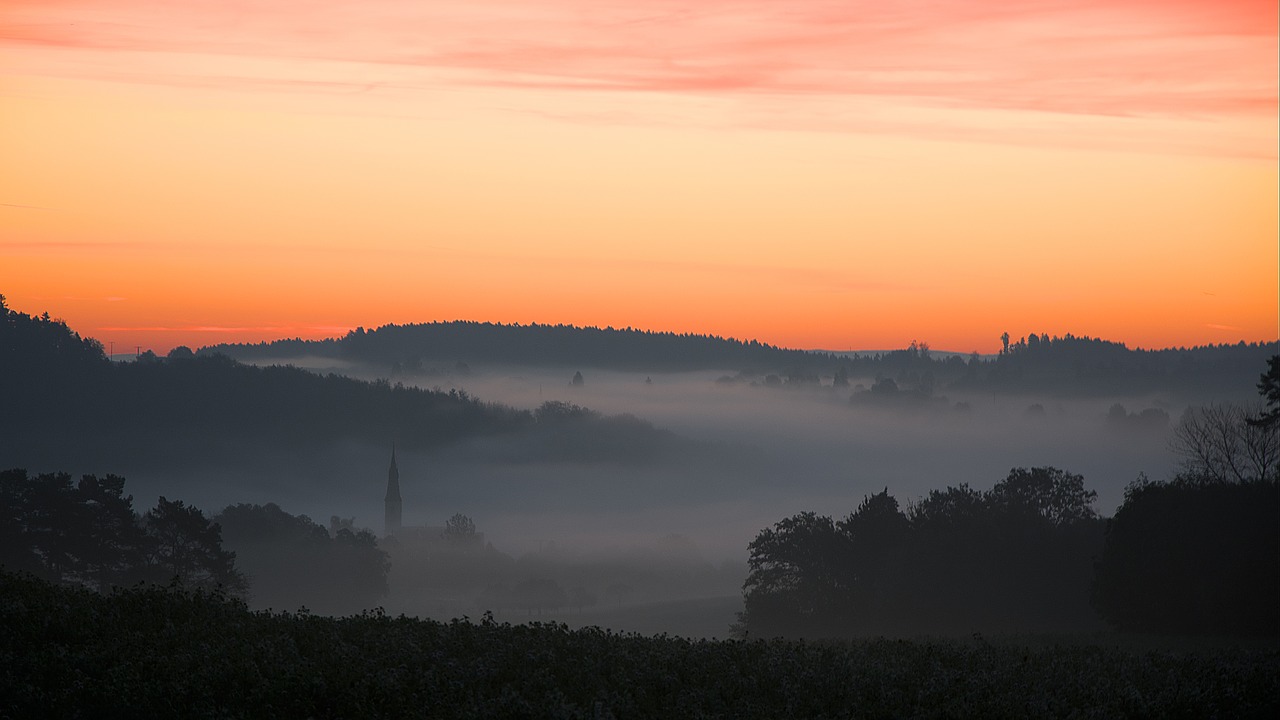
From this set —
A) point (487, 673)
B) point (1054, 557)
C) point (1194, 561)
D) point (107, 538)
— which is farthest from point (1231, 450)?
point (107, 538)

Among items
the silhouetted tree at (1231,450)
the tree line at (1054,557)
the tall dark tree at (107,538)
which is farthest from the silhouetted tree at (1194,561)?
the tall dark tree at (107,538)

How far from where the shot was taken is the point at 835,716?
21250 millimetres

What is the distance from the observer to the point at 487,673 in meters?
21.7

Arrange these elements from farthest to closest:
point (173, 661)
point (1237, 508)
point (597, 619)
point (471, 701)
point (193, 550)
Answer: point (597, 619) → point (193, 550) → point (1237, 508) → point (173, 661) → point (471, 701)

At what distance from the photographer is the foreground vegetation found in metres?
20.4

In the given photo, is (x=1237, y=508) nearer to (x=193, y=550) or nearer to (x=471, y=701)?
(x=471, y=701)

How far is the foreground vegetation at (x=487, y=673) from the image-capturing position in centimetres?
2041

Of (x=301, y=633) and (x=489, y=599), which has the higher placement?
(x=301, y=633)

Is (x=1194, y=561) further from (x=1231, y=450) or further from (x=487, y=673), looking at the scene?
(x=487, y=673)

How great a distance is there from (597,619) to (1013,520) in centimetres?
7607

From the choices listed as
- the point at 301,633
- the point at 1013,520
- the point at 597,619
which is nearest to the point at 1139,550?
the point at 1013,520

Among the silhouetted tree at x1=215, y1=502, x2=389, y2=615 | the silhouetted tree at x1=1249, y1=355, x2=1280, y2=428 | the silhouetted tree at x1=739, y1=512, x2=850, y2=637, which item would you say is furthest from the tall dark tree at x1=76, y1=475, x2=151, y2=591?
the silhouetted tree at x1=1249, y1=355, x2=1280, y2=428

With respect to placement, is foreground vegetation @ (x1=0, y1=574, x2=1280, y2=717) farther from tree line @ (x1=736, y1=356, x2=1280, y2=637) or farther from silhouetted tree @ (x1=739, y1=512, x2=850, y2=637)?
silhouetted tree @ (x1=739, y1=512, x2=850, y2=637)

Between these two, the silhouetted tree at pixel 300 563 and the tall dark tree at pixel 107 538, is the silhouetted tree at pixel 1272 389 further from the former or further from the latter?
the silhouetted tree at pixel 300 563
